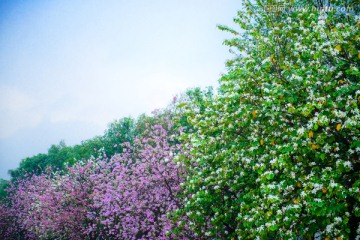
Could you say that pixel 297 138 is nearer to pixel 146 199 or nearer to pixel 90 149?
pixel 146 199

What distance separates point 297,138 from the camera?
7.42 meters

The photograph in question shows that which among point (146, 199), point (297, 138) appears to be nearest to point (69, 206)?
point (146, 199)

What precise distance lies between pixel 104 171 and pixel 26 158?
273 ft

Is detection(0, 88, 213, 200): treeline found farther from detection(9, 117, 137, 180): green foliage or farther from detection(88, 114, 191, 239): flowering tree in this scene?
detection(88, 114, 191, 239): flowering tree

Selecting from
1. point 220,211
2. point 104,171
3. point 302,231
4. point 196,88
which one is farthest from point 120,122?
point 302,231

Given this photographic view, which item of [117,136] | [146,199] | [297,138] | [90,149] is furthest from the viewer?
[90,149]

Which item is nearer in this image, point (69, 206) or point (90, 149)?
point (69, 206)

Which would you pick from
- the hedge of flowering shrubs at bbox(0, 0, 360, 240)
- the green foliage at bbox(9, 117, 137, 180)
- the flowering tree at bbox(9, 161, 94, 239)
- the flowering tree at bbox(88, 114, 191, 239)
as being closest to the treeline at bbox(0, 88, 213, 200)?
the green foliage at bbox(9, 117, 137, 180)

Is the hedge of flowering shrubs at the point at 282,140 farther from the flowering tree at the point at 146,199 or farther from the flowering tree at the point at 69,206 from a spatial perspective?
the flowering tree at the point at 69,206

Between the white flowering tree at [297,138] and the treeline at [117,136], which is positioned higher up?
the treeline at [117,136]

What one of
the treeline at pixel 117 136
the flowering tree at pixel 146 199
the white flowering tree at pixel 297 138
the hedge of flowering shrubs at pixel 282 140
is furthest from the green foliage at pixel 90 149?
the white flowering tree at pixel 297 138

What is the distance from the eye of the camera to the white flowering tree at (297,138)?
6898 mm

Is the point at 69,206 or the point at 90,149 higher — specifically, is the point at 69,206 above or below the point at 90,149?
below

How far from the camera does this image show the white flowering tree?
6.90 m
